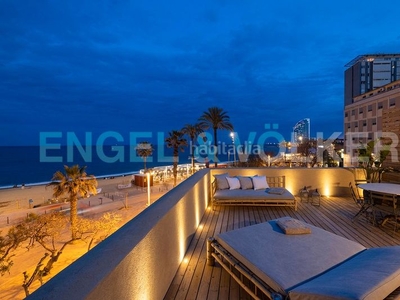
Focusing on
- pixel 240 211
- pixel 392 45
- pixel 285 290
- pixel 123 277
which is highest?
pixel 392 45

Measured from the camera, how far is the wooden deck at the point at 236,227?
2436mm

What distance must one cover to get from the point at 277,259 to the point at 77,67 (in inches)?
3297

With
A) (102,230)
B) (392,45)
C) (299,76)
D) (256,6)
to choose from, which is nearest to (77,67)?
(256,6)

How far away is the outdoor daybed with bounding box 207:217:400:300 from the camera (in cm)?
152

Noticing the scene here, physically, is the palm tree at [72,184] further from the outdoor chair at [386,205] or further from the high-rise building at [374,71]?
the high-rise building at [374,71]

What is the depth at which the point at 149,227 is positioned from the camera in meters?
1.97

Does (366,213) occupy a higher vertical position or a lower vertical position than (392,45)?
lower

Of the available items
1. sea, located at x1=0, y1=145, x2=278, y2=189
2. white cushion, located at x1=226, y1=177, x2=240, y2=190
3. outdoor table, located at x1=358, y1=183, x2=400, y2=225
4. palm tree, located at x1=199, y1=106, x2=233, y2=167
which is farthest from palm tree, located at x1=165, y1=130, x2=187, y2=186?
outdoor table, located at x1=358, y1=183, x2=400, y2=225

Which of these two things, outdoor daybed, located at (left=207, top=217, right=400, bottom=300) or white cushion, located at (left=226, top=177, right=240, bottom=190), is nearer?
outdoor daybed, located at (left=207, top=217, right=400, bottom=300)

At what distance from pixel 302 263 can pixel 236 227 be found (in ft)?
7.30

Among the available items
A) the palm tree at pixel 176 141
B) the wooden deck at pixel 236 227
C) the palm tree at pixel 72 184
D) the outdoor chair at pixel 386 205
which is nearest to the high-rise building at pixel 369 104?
the wooden deck at pixel 236 227

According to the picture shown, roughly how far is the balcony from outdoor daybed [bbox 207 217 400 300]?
38 cm

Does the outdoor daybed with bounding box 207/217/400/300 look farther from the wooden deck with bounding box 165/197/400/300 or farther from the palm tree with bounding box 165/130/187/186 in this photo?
the palm tree with bounding box 165/130/187/186

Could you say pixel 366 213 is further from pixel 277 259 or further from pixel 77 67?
pixel 77 67
